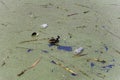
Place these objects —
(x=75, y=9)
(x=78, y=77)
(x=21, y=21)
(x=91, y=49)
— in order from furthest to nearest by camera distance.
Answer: (x=75, y=9)
(x=21, y=21)
(x=91, y=49)
(x=78, y=77)

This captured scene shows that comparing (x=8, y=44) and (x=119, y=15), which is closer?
(x=8, y=44)

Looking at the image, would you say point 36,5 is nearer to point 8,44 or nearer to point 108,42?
point 8,44

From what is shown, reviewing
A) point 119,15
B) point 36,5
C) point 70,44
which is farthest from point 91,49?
point 36,5

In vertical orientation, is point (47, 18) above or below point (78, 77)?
above

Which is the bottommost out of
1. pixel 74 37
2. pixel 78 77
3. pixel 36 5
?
pixel 78 77

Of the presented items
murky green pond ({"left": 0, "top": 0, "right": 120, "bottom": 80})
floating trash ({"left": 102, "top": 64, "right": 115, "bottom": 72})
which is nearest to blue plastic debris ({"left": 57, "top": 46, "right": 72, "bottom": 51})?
murky green pond ({"left": 0, "top": 0, "right": 120, "bottom": 80})

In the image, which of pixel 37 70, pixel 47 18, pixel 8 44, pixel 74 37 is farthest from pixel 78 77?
pixel 47 18

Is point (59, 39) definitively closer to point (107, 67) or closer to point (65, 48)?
point (65, 48)

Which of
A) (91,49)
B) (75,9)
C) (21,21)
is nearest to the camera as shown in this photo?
(91,49)

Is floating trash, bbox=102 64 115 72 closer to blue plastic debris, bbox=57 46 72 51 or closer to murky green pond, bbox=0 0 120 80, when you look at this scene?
murky green pond, bbox=0 0 120 80
